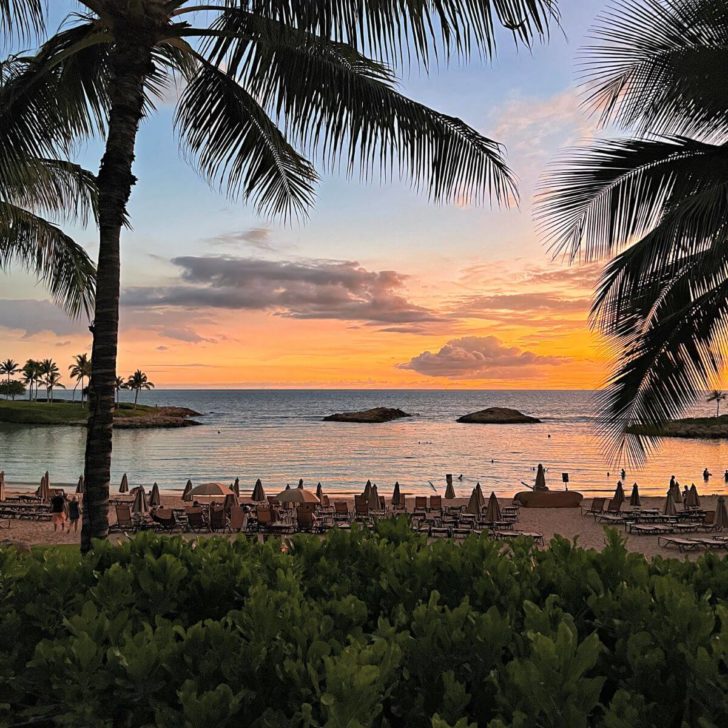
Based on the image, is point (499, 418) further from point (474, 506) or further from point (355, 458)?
point (474, 506)

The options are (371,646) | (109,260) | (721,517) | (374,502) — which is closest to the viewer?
(371,646)

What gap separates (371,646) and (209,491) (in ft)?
67.7

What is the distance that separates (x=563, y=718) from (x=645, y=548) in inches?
668

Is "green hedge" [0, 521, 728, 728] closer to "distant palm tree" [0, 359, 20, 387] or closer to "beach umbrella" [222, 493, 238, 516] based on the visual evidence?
"beach umbrella" [222, 493, 238, 516]

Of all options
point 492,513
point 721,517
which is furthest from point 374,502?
point 721,517

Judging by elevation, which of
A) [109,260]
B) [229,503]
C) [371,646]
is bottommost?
[229,503]

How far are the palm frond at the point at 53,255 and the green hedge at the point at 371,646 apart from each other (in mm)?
9133

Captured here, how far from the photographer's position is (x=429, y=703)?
2527mm

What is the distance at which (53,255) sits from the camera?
12172 millimetres

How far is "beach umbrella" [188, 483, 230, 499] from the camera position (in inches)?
861

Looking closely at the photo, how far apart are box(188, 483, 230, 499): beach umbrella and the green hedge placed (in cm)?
1838

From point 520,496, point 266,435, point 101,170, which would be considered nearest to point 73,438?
point 266,435

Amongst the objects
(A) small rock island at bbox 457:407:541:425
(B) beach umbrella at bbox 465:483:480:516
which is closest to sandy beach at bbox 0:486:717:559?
(B) beach umbrella at bbox 465:483:480:516

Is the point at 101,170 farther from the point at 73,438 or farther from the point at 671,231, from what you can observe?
the point at 73,438
